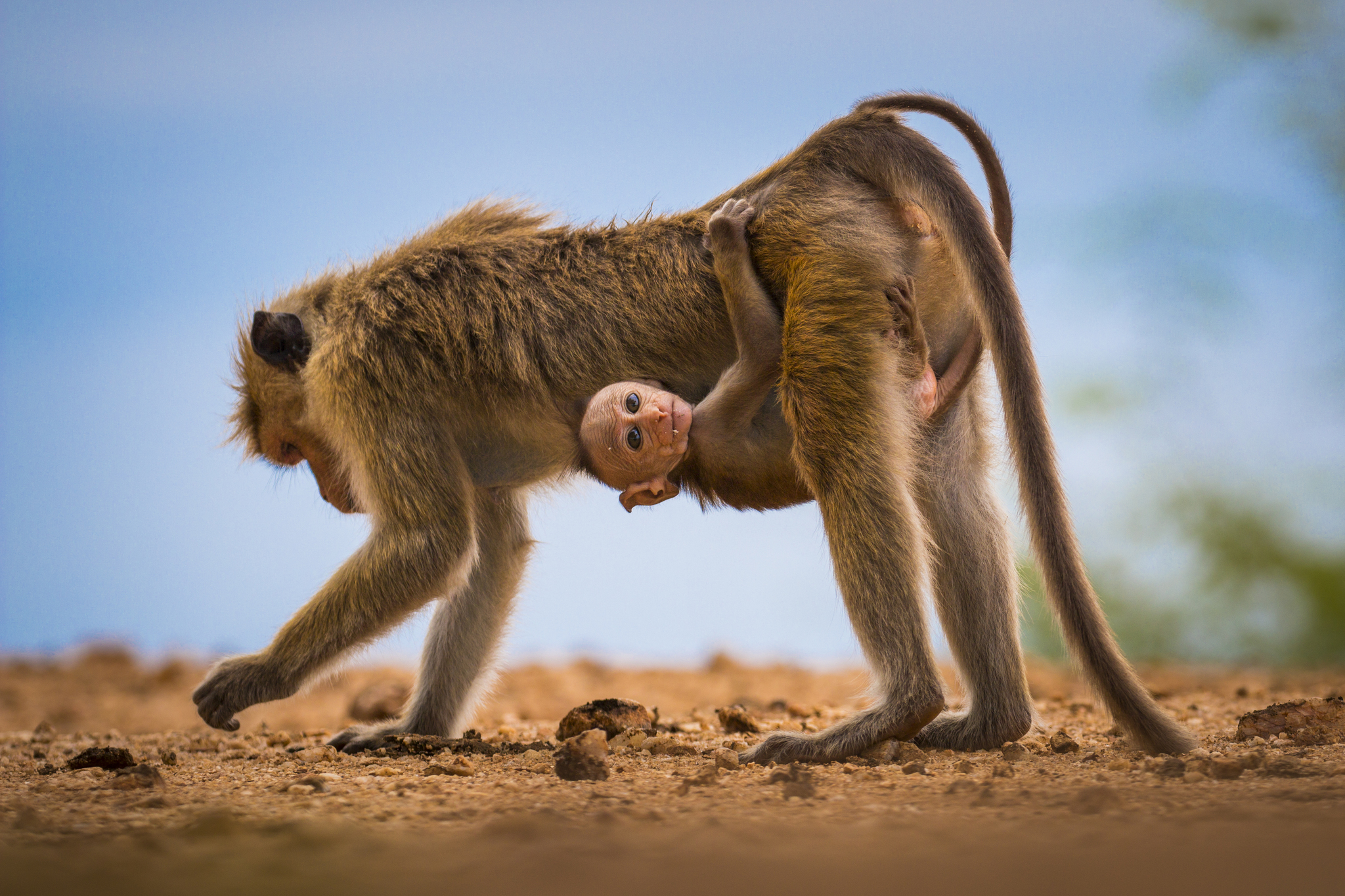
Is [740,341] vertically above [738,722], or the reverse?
[740,341]

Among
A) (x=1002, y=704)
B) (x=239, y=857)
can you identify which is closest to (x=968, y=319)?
(x=1002, y=704)

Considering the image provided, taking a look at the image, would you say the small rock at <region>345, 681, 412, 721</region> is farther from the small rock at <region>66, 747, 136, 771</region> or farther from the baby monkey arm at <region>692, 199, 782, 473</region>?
the baby monkey arm at <region>692, 199, 782, 473</region>

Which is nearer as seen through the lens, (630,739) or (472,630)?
(630,739)

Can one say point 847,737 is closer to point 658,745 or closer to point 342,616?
point 658,745

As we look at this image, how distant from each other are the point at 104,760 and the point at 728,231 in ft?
11.4

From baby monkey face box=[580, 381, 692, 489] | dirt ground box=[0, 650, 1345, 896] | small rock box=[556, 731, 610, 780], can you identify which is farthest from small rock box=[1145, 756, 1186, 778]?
baby monkey face box=[580, 381, 692, 489]

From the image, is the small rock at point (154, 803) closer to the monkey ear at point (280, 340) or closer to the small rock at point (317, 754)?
the small rock at point (317, 754)

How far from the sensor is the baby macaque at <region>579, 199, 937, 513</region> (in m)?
4.57

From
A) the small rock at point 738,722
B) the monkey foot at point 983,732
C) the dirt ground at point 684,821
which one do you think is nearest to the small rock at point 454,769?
the dirt ground at point 684,821

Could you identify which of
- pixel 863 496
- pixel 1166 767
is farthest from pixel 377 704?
pixel 1166 767

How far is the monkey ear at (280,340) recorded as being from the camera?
5.39m

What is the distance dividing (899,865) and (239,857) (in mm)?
1623

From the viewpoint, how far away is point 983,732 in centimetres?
486

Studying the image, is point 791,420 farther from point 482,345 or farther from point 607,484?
point 482,345
